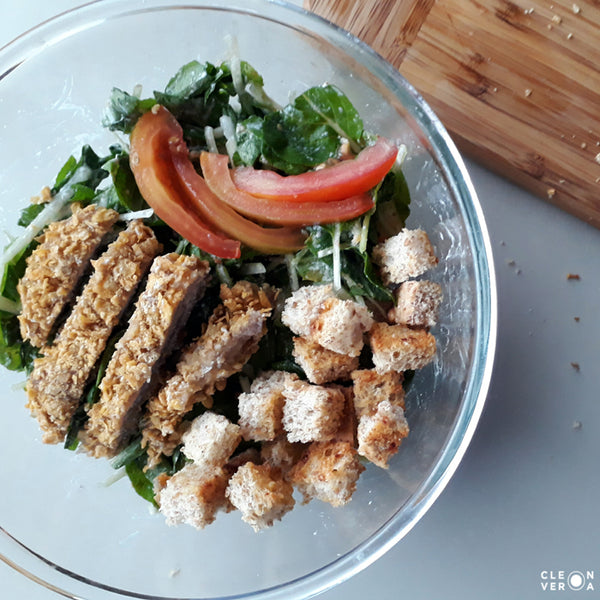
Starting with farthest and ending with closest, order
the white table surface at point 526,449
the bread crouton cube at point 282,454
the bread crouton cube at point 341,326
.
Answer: the white table surface at point 526,449
the bread crouton cube at point 282,454
the bread crouton cube at point 341,326

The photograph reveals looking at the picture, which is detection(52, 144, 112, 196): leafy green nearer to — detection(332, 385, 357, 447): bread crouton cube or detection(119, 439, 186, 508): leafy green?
detection(119, 439, 186, 508): leafy green

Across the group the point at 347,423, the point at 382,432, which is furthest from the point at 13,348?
the point at 382,432

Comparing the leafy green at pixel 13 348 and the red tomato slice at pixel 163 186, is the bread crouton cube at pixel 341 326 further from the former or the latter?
the leafy green at pixel 13 348

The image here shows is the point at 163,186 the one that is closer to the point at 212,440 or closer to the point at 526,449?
the point at 212,440

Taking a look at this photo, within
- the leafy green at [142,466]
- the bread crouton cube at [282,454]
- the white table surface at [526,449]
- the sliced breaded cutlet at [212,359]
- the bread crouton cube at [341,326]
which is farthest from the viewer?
the white table surface at [526,449]

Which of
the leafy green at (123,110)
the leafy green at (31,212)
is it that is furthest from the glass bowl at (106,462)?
the leafy green at (123,110)

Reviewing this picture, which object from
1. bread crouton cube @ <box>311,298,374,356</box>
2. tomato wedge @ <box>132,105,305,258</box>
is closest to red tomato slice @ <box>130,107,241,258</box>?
tomato wedge @ <box>132,105,305,258</box>

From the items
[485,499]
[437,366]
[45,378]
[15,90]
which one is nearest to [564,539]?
[485,499]
